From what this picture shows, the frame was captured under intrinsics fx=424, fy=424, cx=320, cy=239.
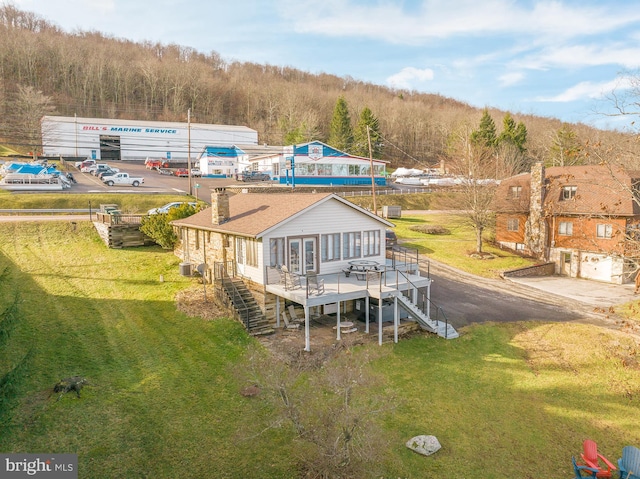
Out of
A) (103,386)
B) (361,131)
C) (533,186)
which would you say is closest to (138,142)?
(361,131)

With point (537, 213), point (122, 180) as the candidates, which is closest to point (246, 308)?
point (537, 213)

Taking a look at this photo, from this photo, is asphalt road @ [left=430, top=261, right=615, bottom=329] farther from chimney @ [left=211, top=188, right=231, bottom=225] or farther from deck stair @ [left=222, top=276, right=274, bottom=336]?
chimney @ [left=211, top=188, right=231, bottom=225]

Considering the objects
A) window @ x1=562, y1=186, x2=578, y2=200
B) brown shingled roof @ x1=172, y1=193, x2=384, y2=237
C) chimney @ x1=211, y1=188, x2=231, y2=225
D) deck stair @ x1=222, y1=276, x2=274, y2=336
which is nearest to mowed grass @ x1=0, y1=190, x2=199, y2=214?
brown shingled roof @ x1=172, y1=193, x2=384, y2=237

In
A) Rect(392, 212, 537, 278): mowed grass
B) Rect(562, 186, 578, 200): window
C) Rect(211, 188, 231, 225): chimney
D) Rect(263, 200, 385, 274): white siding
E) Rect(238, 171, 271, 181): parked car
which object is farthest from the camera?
Rect(238, 171, 271, 181): parked car

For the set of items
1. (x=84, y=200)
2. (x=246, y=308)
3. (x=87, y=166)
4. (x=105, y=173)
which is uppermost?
(x=87, y=166)

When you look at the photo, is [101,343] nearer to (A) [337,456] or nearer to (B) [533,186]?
(A) [337,456]

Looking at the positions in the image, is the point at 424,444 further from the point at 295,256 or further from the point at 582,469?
the point at 295,256

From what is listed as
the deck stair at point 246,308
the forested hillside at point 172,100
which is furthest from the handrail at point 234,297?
the forested hillside at point 172,100
